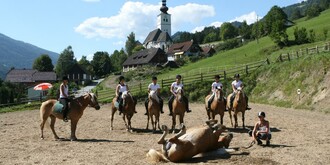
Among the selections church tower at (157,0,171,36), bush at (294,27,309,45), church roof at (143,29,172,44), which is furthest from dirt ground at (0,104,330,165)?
church tower at (157,0,171,36)

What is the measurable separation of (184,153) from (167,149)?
18.5 inches

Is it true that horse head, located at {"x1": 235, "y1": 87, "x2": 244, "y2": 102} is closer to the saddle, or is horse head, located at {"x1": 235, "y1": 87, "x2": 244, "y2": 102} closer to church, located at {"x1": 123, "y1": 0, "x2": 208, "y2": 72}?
the saddle

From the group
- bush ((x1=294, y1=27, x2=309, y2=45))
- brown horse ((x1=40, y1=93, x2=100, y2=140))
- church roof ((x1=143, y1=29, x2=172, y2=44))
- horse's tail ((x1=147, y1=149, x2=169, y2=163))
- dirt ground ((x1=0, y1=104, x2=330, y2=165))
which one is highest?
church roof ((x1=143, y1=29, x2=172, y2=44))

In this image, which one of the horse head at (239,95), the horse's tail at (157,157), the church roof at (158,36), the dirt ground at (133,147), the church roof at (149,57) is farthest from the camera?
the church roof at (158,36)

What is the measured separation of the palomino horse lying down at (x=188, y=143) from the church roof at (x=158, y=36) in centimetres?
11795

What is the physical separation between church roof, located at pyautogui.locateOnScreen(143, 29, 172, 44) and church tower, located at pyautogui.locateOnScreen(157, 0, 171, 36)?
22.6 ft

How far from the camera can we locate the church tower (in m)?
142

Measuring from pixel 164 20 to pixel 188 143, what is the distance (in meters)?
136

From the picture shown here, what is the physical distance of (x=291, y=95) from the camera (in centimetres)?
2791

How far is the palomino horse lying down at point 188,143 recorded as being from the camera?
8.99 m

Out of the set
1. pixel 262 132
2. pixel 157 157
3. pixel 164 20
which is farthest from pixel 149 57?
pixel 157 157

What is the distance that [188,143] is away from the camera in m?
9.12

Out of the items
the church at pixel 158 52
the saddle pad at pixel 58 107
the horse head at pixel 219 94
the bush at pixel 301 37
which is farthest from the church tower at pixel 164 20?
the saddle pad at pixel 58 107

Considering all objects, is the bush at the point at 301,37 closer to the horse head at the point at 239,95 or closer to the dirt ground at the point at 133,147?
the dirt ground at the point at 133,147
